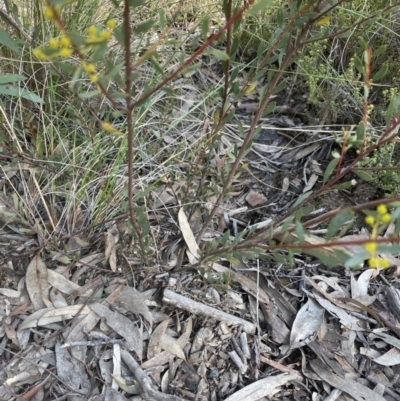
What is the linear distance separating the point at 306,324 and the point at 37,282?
2.76 ft

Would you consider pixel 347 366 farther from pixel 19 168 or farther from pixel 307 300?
pixel 19 168

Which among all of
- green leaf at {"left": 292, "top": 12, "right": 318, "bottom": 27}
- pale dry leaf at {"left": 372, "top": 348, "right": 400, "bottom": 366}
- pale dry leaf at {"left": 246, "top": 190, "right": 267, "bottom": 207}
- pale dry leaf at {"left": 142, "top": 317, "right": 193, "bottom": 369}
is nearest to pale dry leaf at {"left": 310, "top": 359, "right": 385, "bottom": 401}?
pale dry leaf at {"left": 372, "top": 348, "right": 400, "bottom": 366}

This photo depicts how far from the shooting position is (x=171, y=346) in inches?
52.5

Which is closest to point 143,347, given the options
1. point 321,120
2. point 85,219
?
point 85,219

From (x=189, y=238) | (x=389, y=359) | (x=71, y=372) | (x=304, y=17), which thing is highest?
(x=304, y=17)

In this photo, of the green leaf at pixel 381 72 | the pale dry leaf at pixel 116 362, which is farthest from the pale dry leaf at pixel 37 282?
the green leaf at pixel 381 72

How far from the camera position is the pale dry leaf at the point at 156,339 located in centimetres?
133

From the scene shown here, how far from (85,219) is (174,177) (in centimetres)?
36

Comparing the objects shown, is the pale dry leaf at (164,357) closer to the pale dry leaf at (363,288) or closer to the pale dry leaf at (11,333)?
the pale dry leaf at (11,333)

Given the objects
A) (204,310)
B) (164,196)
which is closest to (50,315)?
(204,310)

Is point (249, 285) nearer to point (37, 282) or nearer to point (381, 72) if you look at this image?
point (37, 282)

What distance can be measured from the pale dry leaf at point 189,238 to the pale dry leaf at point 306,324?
374 millimetres

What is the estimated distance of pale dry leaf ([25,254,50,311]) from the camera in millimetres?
1398

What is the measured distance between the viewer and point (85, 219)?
5.19ft
